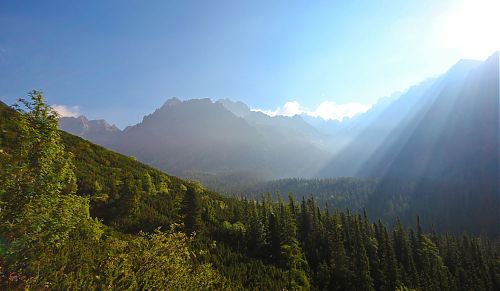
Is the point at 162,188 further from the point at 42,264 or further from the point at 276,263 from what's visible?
the point at 42,264

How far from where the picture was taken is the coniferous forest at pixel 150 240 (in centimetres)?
1235

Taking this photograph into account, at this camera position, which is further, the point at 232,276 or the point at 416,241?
the point at 416,241

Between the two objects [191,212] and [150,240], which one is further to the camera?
[191,212]

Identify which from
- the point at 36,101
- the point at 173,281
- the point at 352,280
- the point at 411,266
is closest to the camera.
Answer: the point at 36,101

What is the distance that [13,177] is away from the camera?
480 inches

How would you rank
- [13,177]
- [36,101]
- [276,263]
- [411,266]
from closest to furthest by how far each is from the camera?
[13,177] < [36,101] < [276,263] < [411,266]

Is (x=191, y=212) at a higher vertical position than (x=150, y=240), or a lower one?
lower

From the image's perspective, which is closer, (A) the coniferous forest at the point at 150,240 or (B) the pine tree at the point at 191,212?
(A) the coniferous forest at the point at 150,240

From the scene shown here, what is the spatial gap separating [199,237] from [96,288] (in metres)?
48.2

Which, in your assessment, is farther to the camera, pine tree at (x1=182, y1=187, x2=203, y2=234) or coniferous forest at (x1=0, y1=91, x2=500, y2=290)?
pine tree at (x1=182, y1=187, x2=203, y2=234)

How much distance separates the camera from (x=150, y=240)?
19.3 meters

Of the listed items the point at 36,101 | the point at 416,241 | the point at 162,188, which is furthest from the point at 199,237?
the point at 416,241

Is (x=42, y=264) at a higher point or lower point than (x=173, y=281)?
higher

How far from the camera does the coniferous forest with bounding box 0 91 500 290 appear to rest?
1235 centimetres
